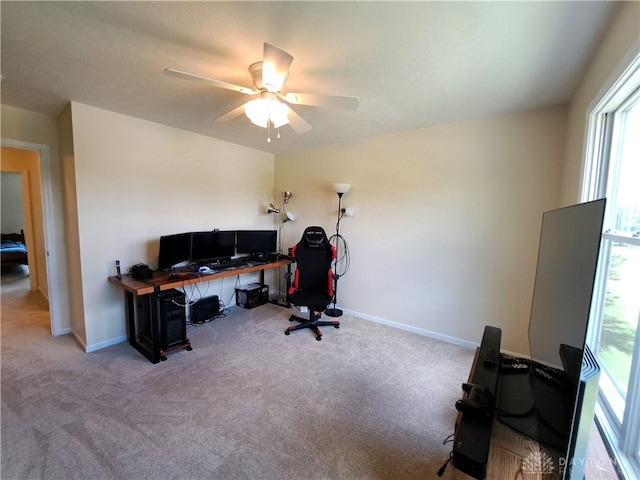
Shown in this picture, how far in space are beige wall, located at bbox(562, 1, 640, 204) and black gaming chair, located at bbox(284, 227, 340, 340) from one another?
2287 millimetres

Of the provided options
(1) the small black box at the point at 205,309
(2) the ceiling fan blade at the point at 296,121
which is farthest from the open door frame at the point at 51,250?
(2) the ceiling fan blade at the point at 296,121

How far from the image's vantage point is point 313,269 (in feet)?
11.0

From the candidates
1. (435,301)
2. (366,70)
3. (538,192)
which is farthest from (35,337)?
(538,192)

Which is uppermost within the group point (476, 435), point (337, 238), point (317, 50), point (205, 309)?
point (317, 50)

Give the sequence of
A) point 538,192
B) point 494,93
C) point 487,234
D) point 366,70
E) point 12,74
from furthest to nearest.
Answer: point 487,234
point 538,192
point 494,93
point 12,74
point 366,70

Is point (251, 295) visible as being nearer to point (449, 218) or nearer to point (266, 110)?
point (266, 110)

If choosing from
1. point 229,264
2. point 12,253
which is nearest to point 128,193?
point 229,264

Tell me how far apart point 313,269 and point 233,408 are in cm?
176

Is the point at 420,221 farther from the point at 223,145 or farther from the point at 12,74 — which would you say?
the point at 12,74

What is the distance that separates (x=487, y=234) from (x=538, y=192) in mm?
568

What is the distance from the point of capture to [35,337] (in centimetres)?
290

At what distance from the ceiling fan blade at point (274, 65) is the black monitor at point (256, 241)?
2499mm

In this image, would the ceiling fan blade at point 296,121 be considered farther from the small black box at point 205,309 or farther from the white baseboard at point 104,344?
the white baseboard at point 104,344

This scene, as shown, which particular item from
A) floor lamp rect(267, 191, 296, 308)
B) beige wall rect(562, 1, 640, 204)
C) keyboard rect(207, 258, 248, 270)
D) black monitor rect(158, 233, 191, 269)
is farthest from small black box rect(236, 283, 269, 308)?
beige wall rect(562, 1, 640, 204)
